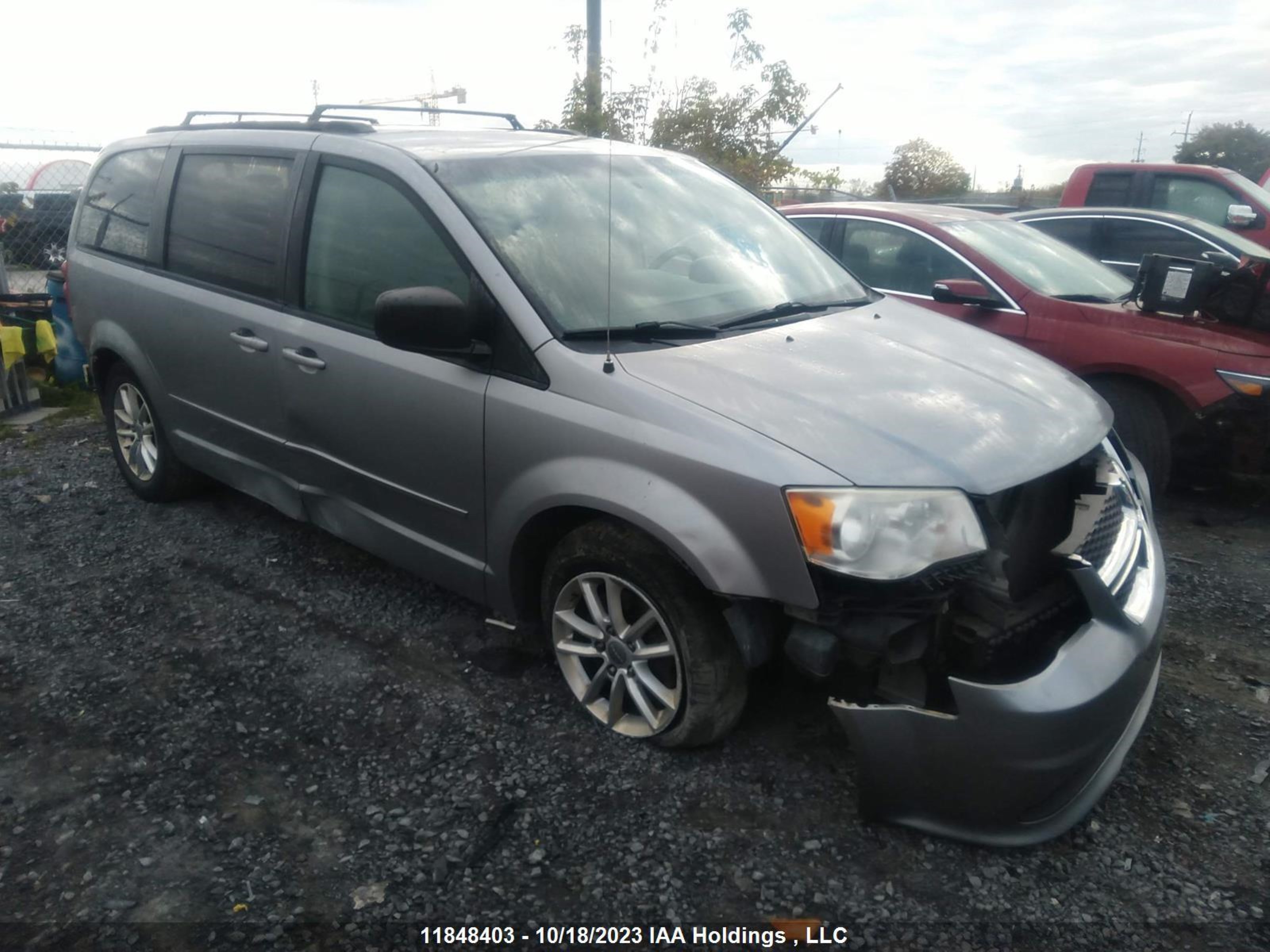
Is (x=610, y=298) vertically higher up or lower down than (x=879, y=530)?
higher up

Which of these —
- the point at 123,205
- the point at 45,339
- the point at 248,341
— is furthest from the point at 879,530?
the point at 45,339

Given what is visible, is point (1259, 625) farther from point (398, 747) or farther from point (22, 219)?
point (22, 219)

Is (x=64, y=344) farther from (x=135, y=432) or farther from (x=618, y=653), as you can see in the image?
(x=618, y=653)

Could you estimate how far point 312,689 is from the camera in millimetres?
3361

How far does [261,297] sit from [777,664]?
2.46 metres

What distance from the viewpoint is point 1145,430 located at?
488 centimetres

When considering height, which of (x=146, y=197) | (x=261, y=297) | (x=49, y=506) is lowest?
(x=49, y=506)

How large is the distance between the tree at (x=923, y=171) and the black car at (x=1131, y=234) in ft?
56.9

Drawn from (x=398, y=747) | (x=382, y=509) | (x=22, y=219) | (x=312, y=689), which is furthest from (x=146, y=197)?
(x=22, y=219)

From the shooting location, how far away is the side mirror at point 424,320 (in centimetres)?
285

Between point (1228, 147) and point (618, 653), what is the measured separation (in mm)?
45682

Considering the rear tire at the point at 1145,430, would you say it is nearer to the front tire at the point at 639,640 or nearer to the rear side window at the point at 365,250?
the front tire at the point at 639,640

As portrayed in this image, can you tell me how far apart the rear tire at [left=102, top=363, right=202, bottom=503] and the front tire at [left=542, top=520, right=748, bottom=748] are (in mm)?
2641

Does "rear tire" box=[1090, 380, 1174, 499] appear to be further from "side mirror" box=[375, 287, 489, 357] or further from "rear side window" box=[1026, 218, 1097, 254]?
"side mirror" box=[375, 287, 489, 357]
